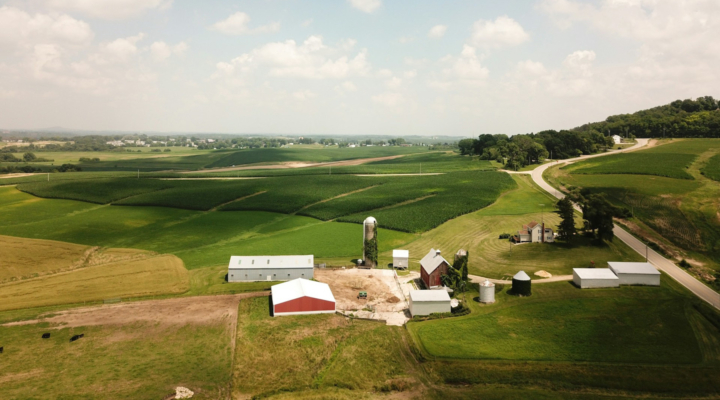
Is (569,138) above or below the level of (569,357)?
above

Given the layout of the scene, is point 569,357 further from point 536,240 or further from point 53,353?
point 53,353

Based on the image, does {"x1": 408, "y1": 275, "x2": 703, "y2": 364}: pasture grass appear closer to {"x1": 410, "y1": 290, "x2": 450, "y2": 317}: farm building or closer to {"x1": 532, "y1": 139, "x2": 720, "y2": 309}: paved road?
{"x1": 410, "y1": 290, "x2": 450, "y2": 317}: farm building

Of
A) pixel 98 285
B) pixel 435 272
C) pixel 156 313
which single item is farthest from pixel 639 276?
pixel 98 285

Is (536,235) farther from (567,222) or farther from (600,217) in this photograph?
(600,217)

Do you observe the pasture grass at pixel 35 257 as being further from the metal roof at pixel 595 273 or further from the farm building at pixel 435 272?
the metal roof at pixel 595 273

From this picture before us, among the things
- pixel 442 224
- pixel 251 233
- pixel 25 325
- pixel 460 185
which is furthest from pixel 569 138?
pixel 25 325

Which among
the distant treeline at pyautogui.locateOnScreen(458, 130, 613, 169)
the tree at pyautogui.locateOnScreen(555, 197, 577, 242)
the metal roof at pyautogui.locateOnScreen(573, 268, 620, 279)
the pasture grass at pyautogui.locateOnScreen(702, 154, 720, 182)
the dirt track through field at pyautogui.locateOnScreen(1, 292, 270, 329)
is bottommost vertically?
the dirt track through field at pyautogui.locateOnScreen(1, 292, 270, 329)

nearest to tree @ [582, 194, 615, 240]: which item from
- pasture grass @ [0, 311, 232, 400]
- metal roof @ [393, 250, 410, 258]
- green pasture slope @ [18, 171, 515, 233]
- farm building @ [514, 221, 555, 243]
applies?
farm building @ [514, 221, 555, 243]
